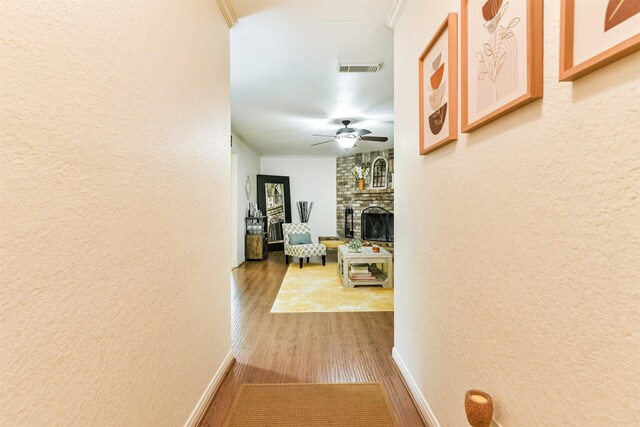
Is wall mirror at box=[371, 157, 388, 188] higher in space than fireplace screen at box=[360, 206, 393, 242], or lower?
higher

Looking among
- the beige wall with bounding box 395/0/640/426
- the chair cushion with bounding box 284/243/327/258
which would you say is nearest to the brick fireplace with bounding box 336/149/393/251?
the chair cushion with bounding box 284/243/327/258

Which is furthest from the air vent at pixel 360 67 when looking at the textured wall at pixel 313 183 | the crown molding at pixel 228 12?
the textured wall at pixel 313 183

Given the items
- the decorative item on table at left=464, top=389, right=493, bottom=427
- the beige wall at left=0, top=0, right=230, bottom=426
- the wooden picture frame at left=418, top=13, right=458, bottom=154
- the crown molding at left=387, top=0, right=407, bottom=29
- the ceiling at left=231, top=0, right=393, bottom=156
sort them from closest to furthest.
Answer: the beige wall at left=0, top=0, right=230, bottom=426 → the decorative item on table at left=464, top=389, right=493, bottom=427 → the wooden picture frame at left=418, top=13, right=458, bottom=154 → the crown molding at left=387, top=0, right=407, bottom=29 → the ceiling at left=231, top=0, right=393, bottom=156

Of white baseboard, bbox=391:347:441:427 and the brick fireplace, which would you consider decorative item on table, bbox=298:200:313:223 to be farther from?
white baseboard, bbox=391:347:441:427

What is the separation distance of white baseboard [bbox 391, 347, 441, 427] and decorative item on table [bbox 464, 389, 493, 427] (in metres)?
0.59

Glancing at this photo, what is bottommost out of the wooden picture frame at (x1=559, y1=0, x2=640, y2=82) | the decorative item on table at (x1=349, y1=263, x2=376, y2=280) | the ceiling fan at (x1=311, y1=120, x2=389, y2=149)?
the decorative item on table at (x1=349, y1=263, x2=376, y2=280)

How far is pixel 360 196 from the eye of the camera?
7527mm

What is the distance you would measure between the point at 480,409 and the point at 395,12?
90.3 inches

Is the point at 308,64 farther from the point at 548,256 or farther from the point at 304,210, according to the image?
the point at 304,210

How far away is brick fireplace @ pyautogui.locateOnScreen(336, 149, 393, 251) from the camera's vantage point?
7039mm

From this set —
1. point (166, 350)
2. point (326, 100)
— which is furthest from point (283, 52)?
point (166, 350)

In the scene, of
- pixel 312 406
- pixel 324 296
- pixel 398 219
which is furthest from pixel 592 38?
pixel 324 296

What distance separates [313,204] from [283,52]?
5.40 metres

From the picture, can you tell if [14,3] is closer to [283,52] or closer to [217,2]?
[217,2]
